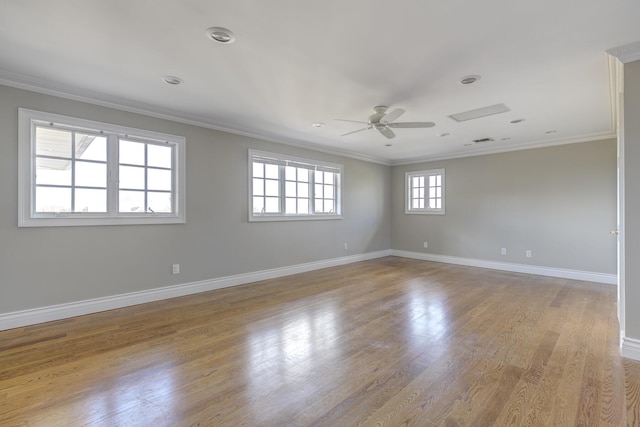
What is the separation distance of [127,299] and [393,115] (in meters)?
3.89

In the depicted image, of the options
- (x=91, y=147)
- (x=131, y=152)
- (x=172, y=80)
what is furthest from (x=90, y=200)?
(x=172, y=80)

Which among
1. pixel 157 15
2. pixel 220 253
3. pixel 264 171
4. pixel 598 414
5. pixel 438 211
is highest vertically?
pixel 157 15

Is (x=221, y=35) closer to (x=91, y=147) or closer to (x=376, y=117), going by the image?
(x=376, y=117)

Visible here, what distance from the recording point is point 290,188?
5695mm

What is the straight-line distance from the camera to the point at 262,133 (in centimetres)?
504

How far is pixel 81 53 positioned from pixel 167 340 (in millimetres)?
2602

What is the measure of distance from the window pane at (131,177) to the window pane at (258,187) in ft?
5.50

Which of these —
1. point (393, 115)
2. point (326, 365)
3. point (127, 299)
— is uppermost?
point (393, 115)

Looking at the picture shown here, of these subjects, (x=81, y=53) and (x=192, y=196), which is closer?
(x=81, y=53)

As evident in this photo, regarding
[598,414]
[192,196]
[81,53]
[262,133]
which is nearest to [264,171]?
[262,133]

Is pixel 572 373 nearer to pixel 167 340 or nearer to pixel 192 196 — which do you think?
pixel 167 340

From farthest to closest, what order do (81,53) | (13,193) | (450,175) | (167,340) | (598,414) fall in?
(450,175) < (13,193) < (167,340) < (81,53) < (598,414)

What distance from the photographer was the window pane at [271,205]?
5.29m

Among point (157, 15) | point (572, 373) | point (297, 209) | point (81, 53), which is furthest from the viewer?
point (297, 209)
